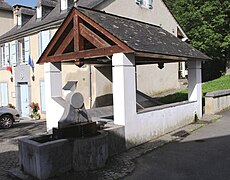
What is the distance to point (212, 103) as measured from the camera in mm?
12273

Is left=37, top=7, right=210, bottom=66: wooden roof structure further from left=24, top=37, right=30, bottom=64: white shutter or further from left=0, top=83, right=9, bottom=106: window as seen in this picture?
left=0, top=83, right=9, bottom=106: window

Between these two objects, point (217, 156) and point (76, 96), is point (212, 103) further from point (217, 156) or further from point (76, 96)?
point (76, 96)

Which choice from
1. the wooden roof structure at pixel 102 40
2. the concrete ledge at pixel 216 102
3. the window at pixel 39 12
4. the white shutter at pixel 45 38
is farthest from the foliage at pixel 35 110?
the concrete ledge at pixel 216 102

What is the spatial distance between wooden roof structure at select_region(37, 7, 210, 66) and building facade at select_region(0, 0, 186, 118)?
4817mm

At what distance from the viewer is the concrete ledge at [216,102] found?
12320 mm

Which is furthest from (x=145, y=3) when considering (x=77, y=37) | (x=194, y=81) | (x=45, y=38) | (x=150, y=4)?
(x=77, y=37)

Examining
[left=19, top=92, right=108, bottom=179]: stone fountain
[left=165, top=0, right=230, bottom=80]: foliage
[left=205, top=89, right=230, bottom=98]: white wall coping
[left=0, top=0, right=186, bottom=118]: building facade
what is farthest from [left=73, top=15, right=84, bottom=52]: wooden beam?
[left=165, top=0, right=230, bottom=80]: foliage

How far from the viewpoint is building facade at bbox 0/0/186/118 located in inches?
553

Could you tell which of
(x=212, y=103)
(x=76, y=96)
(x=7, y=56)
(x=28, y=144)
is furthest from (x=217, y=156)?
(x=7, y=56)

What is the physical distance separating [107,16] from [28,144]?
15.7ft

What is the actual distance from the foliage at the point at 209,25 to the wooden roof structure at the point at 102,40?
15.8 meters

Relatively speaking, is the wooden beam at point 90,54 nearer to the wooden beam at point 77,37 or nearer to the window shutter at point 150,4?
the wooden beam at point 77,37

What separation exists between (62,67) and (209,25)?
15.8 metres

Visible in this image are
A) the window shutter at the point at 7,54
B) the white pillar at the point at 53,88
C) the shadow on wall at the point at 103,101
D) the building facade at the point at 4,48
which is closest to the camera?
the white pillar at the point at 53,88
